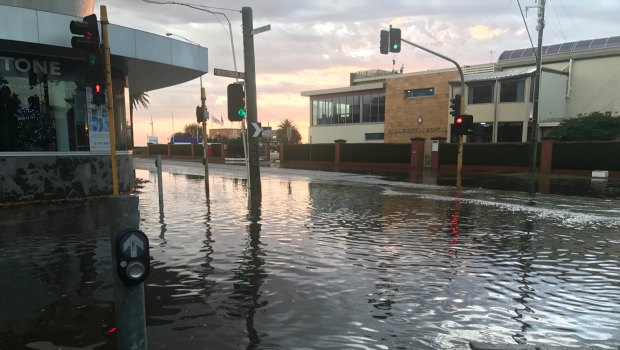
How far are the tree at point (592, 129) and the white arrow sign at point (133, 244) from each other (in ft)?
107

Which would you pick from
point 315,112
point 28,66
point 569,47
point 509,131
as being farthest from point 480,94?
point 28,66

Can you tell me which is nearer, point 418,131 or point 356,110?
point 418,131

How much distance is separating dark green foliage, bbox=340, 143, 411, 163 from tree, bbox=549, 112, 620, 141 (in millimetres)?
10911

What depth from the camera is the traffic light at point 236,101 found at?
13258 mm

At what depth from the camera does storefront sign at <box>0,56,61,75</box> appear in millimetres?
12148

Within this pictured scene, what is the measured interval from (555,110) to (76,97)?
127 feet

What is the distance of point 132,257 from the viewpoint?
261 centimetres

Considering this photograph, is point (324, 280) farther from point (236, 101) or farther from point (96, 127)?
point (96, 127)

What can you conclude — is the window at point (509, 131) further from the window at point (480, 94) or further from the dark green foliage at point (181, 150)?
the dark green foliage at point (181, 150)

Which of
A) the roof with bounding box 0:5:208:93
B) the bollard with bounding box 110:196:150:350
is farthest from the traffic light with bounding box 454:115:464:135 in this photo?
the bollard with bounding box 110:196:150:350

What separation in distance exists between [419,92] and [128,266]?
143ft

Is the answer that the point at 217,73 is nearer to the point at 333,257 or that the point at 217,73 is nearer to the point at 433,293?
the point at 333,257

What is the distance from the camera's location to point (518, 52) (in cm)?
4500

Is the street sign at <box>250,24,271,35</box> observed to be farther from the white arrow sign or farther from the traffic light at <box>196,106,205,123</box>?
the white arrow sign
